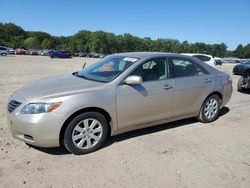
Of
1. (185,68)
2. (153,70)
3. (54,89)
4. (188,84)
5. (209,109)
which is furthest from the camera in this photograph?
(209,109)

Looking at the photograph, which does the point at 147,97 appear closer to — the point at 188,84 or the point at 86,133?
the point at 188,84

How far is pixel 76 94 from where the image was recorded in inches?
156

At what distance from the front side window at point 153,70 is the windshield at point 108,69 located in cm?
20

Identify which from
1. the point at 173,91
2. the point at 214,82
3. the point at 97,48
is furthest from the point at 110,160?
the point at 97,48

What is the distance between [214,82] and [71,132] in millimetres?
3435

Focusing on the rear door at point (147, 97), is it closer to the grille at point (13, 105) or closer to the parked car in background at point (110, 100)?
the parked car in background at point (110, 100)

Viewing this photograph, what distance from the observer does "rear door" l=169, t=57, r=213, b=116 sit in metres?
5.14

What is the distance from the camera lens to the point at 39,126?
3.75 meters

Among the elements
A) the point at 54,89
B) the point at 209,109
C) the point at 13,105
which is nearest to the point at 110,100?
the point at 54,89

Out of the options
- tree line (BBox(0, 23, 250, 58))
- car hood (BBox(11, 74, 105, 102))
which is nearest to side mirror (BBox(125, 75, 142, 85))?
car hood (BBox(11, 74, 105, 102))

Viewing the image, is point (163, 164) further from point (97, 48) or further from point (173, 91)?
point (97, 48)

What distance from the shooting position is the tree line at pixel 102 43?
351 ft

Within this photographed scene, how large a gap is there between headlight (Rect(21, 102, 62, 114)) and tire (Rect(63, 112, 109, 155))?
355mm

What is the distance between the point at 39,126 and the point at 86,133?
0.74 meters
